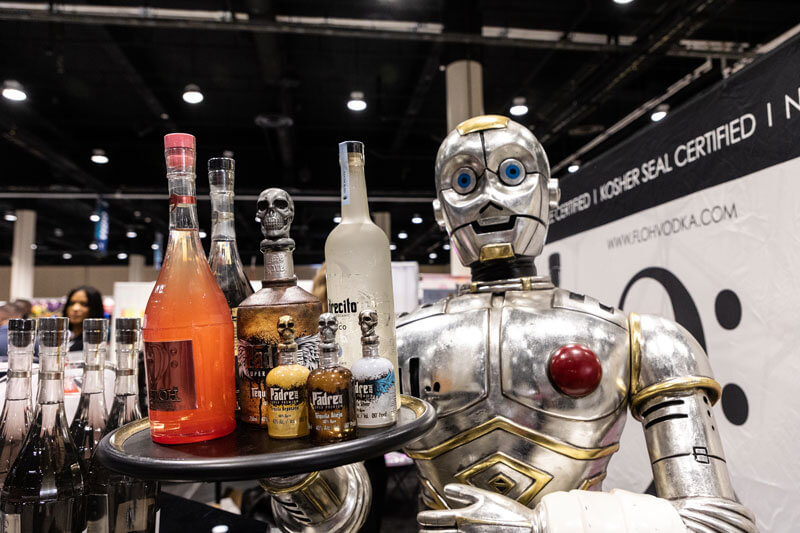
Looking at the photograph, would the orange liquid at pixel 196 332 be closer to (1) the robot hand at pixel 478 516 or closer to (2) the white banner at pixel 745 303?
(1) the robot hand at pixel 478 516

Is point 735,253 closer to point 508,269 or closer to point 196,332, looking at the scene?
point 508,269

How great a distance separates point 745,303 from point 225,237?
1.74m

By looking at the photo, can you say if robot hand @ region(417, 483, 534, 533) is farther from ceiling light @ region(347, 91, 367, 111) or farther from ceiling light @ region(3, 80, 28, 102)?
ceiling light @ region(3, 80, 28, 102)

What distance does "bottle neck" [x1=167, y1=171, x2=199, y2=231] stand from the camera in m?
0.71

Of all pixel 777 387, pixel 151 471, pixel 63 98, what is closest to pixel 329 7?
pixel 63 98

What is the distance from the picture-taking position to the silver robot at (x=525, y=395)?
0.99 meters

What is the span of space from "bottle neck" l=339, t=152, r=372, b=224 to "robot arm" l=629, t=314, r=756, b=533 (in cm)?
78

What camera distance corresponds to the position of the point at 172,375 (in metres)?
0.67

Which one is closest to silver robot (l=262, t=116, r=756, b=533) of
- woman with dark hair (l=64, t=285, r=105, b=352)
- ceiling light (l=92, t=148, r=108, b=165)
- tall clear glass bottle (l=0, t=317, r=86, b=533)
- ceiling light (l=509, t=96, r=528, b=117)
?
tall clear glass bottle (l=0, t=317, r=86, b=533)

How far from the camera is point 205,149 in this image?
26.4ft

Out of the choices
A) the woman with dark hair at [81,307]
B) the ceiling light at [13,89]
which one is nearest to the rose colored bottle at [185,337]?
the woman with dark hair at [81,307]

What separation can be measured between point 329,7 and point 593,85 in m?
3.00

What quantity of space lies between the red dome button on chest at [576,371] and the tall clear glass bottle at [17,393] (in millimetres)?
990

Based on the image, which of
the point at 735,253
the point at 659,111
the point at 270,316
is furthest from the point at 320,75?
the point at 270,316
